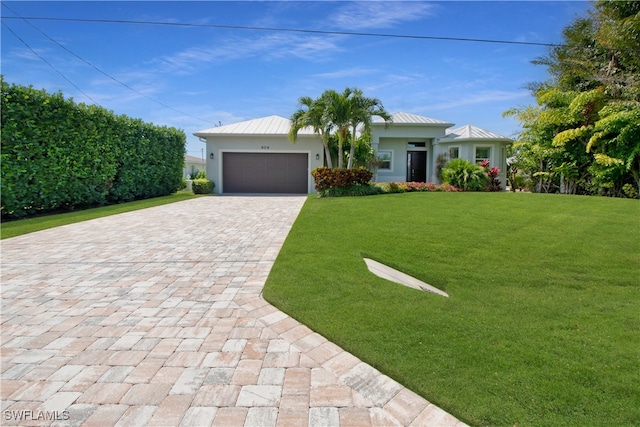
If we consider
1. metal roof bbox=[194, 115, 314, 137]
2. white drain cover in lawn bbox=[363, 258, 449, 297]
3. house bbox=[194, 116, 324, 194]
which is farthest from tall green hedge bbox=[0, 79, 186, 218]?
white drain cover in lawn bbox=[363, 258, 449, 297]

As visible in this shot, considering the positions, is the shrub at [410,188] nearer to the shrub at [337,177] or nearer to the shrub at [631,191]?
the shrub at [337,177]

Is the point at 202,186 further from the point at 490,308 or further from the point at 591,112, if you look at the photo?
the point at 591,112

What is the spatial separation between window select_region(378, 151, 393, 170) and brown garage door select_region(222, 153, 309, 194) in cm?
430

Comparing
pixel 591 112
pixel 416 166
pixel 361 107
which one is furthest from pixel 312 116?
pixel 591 112

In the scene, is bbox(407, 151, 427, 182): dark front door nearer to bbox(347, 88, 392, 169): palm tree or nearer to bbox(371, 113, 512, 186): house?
bbox(371, 113, 512, 186): house

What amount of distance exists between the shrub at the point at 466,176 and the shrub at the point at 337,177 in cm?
463

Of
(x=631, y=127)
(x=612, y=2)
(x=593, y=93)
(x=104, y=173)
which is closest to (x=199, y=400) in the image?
(x=104, y=173)

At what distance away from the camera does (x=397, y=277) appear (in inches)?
186

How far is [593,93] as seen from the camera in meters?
12.4

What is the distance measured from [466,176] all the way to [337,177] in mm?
6194

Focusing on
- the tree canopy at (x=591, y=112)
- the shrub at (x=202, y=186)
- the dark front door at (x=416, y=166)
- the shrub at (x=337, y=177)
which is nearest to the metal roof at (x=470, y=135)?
the dark front door at (x=416, y=166)

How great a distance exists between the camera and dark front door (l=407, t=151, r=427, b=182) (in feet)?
64.4

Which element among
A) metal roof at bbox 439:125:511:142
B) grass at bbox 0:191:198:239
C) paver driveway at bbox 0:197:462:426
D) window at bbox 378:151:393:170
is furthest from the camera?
window at bbox 378:151:393:170

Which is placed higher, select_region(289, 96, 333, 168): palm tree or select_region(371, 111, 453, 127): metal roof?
select_region(371, 111, 453, 127): metal roof
